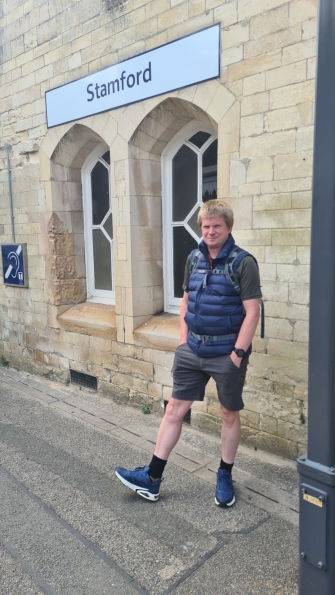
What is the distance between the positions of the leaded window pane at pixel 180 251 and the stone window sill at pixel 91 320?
0.86 meters

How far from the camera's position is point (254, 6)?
11.7 ft

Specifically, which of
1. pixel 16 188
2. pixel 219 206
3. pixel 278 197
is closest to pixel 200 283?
pixel 219 206

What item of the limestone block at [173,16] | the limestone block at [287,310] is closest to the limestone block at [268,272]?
the limestone block at [287,310]

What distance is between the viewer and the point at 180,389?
3107mm

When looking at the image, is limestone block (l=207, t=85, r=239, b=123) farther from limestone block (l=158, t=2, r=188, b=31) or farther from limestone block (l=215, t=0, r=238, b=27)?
limestone block (l=158, t=2, r=188, b=31)

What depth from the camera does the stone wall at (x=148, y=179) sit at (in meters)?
3.51

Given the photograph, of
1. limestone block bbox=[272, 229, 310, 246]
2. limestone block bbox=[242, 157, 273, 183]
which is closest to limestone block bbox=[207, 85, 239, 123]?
limestone block bbox=[242, 157, 273, 183]

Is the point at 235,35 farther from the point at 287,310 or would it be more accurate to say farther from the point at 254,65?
the point at 287,310

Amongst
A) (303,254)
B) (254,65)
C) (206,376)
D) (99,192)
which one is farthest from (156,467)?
(99,192)

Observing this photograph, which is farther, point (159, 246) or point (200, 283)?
point (159, 246)

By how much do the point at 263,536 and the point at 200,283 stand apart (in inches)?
61.5

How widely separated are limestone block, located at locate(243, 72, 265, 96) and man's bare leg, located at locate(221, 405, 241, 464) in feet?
7.98

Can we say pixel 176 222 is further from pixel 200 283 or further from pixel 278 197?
pixel 200 283

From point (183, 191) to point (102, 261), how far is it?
5.23 ft
